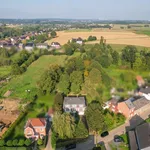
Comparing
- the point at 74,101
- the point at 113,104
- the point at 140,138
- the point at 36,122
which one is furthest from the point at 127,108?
the point at 36,122

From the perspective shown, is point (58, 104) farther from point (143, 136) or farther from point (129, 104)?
point (143, 136)

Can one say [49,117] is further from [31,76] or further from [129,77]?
[31,76]

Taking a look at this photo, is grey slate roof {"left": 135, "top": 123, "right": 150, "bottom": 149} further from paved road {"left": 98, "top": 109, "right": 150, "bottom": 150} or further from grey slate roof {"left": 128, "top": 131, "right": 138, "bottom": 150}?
paved road {"left": 98, "top": 109, "right": 150, "bottom": 150}

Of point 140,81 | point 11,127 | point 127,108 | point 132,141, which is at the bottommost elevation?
point 11,127

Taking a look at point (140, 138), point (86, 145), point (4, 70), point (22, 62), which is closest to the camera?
point (140, 138)

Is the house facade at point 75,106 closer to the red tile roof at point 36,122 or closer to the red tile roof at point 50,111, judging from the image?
the red tile roof at point 50,111

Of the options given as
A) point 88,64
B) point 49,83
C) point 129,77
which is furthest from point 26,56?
point 129,77

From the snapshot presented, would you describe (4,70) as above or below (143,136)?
below

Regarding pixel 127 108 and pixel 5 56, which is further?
pixel 5 56
